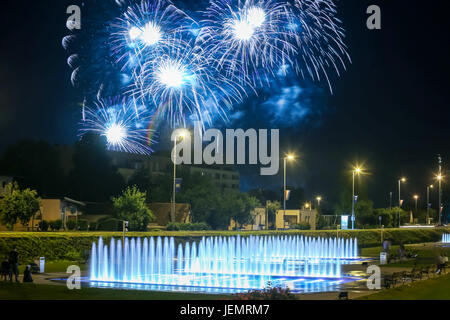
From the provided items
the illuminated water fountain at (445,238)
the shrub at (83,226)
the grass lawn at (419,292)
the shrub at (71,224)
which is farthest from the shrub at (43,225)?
the illuminated water fountain at (445,238)

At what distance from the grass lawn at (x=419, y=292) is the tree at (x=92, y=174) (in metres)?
67.2

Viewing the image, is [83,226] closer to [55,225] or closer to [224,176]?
[55,225]

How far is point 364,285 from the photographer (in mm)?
26406

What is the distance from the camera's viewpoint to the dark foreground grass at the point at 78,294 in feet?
68.7

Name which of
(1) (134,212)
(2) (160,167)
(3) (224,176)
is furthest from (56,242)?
(3) (224,176)

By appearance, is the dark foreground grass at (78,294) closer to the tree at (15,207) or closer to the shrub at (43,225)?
the tree at (15,207)

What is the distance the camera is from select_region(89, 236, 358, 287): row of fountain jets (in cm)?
2995

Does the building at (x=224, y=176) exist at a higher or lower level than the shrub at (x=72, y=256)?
higher

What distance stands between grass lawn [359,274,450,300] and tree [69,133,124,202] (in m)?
67.2

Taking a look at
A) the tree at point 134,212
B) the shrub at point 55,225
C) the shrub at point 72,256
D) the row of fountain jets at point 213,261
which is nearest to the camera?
the row of fountain jets at point 213,261

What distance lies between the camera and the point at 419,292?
2284 centimetres

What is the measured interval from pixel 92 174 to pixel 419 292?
72.4 m
